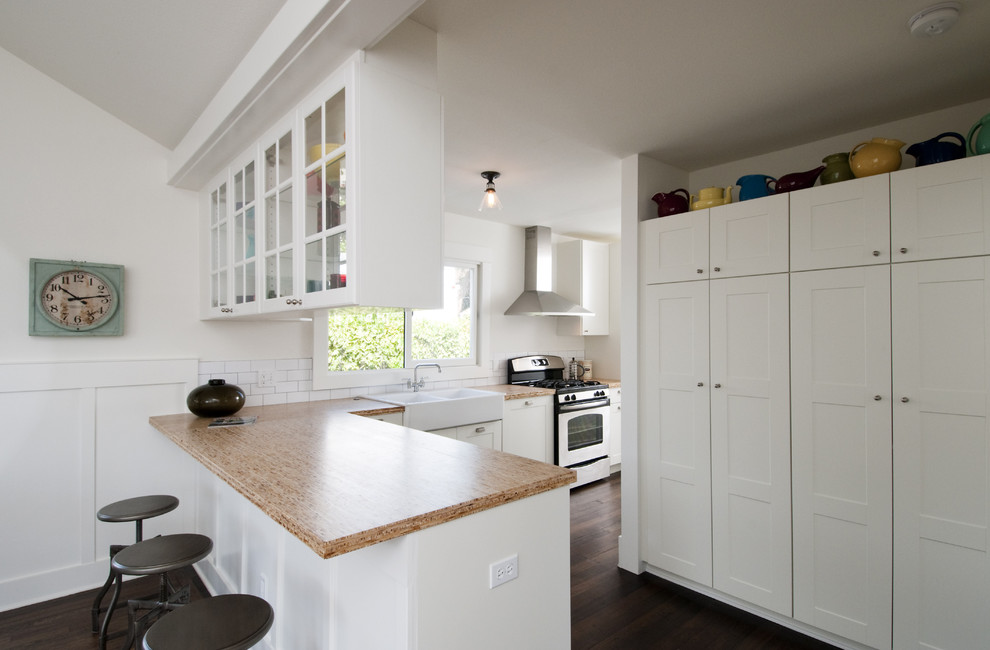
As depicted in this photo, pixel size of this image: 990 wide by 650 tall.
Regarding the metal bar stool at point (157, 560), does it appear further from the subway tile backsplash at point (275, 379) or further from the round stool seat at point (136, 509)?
the subway tile backsplash at point (275, 379)

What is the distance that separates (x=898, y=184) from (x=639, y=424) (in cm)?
169

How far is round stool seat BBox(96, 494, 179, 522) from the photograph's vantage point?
208cm

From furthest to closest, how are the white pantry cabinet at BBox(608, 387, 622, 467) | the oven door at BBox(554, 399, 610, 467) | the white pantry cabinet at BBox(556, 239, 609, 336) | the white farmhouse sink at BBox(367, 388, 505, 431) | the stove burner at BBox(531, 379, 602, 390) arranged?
1. the white pantry cabinet at BBox(556, 239, 609, 336)
2. the white pantry cabinet at BBox(608, 387, 622, 467)
3. the stove burner at BBox(531, 379, 602, 390)
4. the oven door at BBox(554, 399, 610, 467)
5. the white farmhouse sink at BBox(367, 388, 505, 431)

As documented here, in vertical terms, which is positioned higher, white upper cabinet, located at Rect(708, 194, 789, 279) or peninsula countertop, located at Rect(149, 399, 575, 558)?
white upper cabinet, located at Rect(708, 194, 789, 279)

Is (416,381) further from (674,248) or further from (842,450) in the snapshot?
(842,450)

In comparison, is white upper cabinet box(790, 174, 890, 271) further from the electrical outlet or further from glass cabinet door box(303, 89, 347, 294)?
glass cabinet door box(303, 89, 347, 294)

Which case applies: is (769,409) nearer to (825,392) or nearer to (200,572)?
(825,392)

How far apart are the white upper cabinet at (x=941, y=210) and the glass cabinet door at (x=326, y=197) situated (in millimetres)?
2210

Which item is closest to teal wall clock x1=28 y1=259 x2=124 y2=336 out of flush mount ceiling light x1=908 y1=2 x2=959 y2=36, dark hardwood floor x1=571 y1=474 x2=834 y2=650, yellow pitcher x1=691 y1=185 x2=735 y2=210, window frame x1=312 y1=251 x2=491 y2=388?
window frame x1=312 y1=251 x2=491 y2=388

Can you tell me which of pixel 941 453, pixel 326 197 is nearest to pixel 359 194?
pixel 326 197

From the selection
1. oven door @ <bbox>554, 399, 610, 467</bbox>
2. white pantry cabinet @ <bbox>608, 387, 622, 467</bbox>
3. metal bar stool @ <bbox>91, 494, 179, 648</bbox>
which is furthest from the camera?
white pantry cabinet @ <bbox>608, 387, 622, 467</bbox>

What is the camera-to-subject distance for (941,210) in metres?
1.99

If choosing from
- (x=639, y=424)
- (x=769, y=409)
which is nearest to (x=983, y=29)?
(x=769, y=409)

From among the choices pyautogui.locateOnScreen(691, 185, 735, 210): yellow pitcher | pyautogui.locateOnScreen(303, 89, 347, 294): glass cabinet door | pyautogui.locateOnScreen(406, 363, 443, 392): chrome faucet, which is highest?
pyautogui.locateOnScreen(691, 185, 735, 210): yellow pitcher
